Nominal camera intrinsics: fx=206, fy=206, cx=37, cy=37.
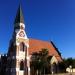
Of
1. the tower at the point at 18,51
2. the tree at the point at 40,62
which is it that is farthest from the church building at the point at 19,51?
the tree at the point at 40,62

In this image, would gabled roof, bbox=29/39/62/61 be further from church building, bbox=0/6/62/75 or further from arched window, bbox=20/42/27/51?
arched window, bbox=20/42/27/51

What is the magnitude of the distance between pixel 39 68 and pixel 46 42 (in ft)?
60.9

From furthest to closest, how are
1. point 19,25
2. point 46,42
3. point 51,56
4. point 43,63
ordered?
point 46,42
point 51,56
point 19,25
point 43,63

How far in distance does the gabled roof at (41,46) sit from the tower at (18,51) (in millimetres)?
4870

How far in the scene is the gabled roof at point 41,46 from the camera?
71000 millimetres

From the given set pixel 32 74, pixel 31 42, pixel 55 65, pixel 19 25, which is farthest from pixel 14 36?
pixel 55 65

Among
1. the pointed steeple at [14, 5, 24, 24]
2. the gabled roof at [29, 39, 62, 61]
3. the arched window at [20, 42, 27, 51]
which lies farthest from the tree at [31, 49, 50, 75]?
the pointed steeple at [14, 5, 24, 24]

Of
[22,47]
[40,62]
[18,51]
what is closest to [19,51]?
[18,51]

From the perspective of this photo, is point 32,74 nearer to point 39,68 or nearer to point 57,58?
point 39,68

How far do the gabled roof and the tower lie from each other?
4870 millimetres

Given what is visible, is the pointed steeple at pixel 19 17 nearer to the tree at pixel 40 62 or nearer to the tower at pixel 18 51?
the tower at pixel 18 51

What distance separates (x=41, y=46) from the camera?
2926 inches

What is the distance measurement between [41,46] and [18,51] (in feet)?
43.8

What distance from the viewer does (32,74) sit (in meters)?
66.7
